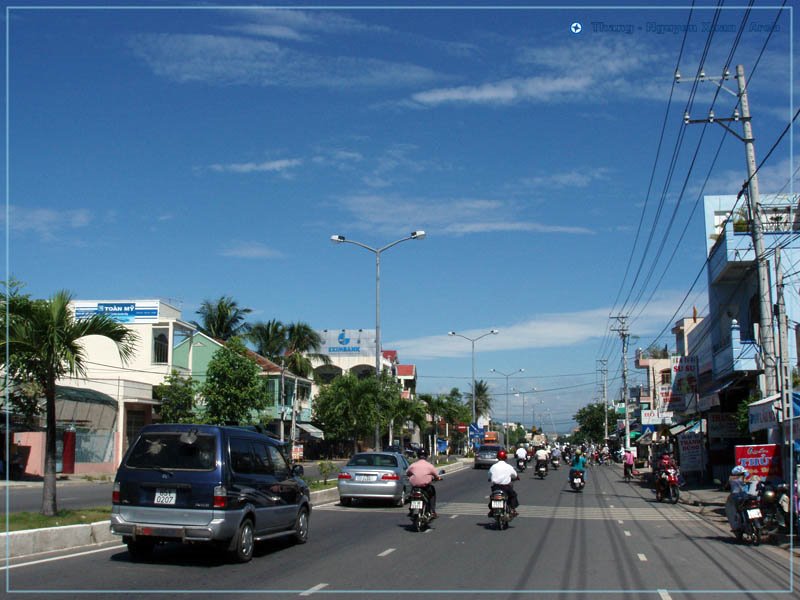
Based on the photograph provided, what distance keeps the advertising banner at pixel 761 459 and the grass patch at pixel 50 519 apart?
1344cm

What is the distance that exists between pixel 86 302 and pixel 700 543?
46033 millimetres

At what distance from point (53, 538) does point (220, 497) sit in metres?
3.43

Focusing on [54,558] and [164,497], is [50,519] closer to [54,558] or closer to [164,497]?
[54,558]

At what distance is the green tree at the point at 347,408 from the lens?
62681 millimetres

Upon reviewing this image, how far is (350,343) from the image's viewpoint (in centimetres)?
9581

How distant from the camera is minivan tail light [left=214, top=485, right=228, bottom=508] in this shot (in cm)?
1123

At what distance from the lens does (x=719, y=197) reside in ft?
124

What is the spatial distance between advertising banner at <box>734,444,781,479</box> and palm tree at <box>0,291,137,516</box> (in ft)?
45.2

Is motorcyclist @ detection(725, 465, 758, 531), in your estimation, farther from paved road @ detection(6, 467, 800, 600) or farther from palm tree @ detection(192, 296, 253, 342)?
palm tree @ detection(192, 296, 253, 342)

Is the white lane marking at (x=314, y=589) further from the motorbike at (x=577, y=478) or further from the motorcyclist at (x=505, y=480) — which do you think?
the motorbike at (x=577, y=478)

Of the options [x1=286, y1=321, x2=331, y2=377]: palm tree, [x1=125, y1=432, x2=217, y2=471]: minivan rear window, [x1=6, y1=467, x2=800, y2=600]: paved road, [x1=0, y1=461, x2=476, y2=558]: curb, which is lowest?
[x1=6, y1=467, x2=800, y2=600]: paved road

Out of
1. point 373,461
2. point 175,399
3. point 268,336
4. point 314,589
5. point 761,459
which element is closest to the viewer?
point 314,589

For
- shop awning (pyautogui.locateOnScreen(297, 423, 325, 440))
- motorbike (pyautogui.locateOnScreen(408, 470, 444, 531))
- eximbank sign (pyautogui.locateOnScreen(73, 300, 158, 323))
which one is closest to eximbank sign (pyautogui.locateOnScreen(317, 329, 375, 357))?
shop awning (pyautogui.locateOnScreen(297, 423, 325, 440))

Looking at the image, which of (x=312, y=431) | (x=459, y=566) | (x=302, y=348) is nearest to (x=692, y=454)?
(x=459, y=566)
